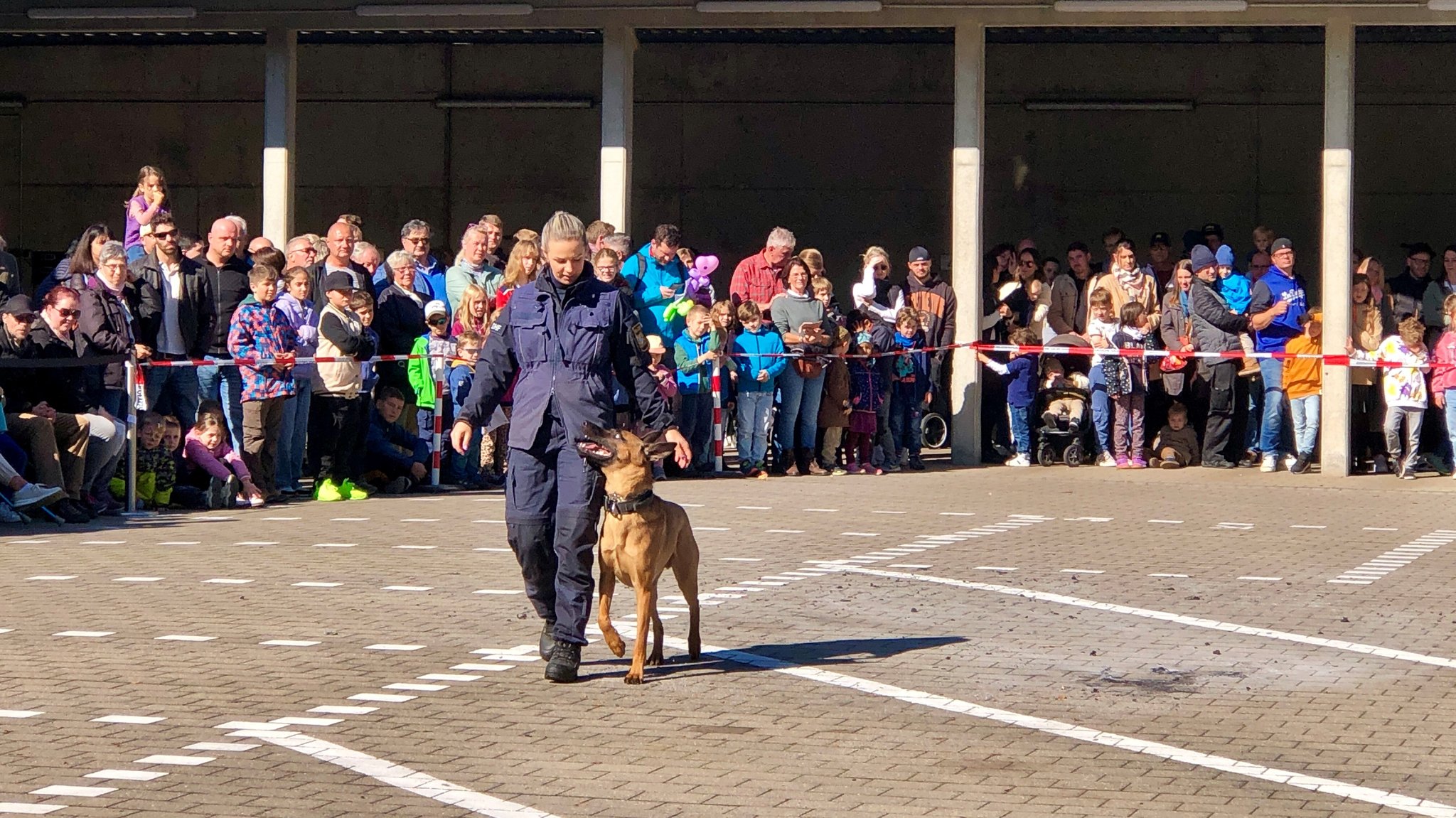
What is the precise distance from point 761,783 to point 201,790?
1.74 m

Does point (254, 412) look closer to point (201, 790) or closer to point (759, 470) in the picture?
point (759, 470)

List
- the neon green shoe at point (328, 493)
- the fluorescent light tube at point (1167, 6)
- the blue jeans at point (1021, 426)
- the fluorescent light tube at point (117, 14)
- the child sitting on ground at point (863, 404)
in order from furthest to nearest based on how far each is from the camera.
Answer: the fluorescent light tube at point (117, 14), the blue jeans at point (1021, 426), the fluorescent light tube at point (1167, 6), the child sitting on ground at point (863, 404), the neon green shoe at point (328, 493)

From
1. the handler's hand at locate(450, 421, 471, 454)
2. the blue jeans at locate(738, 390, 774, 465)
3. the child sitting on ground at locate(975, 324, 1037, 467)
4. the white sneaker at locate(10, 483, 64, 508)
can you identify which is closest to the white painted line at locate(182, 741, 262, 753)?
the handler's hand at locate(450, 421, 471, 454)

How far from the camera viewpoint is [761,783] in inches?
266

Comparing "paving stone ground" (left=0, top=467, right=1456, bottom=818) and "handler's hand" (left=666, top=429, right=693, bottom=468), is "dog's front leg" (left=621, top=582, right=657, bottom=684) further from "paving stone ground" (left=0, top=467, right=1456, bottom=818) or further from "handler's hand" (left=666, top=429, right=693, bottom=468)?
"handler's hand" (left=666, top=429, right=693, bottom=468)

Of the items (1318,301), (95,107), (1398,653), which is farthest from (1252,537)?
(95,107)

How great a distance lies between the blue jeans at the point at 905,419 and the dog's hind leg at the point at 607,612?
10.8m

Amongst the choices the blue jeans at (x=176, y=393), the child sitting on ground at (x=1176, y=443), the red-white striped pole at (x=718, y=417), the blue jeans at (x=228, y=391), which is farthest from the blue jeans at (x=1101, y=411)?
the blue jeans at (x=176, y=393)

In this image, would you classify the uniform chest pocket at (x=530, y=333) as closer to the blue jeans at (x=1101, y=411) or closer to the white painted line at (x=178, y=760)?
the white painted line at (x=178, y=760)

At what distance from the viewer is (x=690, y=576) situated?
9008 millimetres

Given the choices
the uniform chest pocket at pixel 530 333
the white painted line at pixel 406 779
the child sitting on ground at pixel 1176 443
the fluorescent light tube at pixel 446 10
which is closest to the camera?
the white painted line at pixel 406 779

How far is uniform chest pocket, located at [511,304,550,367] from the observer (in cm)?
881

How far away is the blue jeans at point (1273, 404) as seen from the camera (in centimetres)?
1947

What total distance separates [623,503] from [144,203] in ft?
31.8
